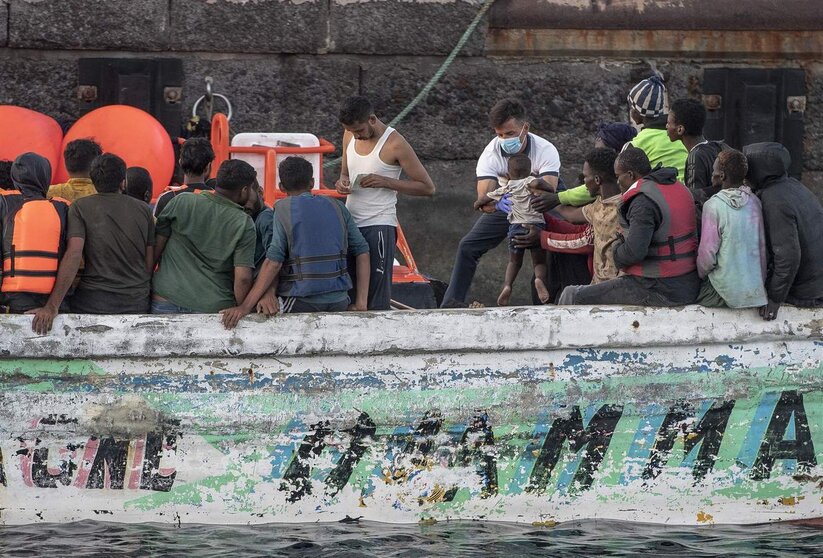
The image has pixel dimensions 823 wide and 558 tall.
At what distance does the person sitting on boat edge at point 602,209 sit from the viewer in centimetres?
604

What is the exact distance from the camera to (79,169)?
19.9 feet

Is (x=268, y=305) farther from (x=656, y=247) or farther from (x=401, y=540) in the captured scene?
(x=656, y=247)

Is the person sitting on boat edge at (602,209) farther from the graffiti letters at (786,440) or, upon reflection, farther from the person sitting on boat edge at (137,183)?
the person sitting on boat edge at (137,183)

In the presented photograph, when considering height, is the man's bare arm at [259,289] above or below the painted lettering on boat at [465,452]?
above

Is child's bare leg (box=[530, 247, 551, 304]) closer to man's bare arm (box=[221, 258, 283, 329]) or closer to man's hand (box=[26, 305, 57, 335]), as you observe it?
man's bare arm (box=[221, 258, 283, 329])

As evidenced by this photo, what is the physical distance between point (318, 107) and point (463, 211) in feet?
4.04

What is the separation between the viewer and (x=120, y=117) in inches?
313

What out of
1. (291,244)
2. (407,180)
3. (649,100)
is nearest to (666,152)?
(649,100)

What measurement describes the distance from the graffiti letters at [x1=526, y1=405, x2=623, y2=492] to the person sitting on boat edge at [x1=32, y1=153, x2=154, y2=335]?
1841 millimetres

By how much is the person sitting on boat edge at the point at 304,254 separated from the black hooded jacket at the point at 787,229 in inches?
72.6

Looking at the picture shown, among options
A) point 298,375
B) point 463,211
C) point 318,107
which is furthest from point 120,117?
point 298,375

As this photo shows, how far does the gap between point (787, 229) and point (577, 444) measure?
4.27ft

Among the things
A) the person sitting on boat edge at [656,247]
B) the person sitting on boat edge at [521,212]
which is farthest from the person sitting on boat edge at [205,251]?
the person sitting on boat edge at [521,212]

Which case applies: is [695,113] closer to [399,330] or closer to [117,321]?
[399,330]
